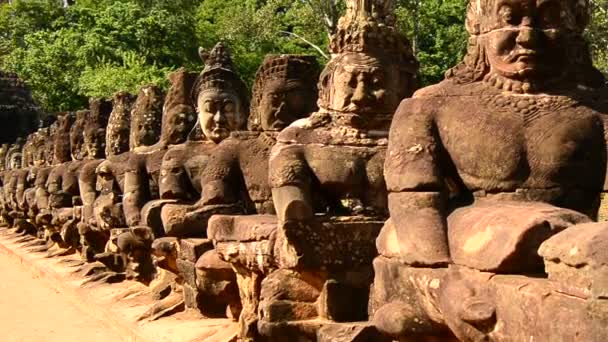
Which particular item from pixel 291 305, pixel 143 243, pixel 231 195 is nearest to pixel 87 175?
pixel 143 243

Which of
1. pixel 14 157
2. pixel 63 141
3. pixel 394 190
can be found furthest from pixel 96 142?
pixel 394 190

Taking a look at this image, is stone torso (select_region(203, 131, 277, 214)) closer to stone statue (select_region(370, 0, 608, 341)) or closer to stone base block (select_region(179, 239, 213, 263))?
stone base block (select_region(179, 239, 213, 263))

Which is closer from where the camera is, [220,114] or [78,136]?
[220,114]

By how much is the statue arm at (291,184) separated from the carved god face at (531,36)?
5.60ft

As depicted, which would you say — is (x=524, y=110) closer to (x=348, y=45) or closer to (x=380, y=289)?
(x=380, y=289)

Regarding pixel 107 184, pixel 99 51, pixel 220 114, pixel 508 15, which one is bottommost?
pixel 107 184

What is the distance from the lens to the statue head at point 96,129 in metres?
15.4

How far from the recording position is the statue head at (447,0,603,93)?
4809 mm

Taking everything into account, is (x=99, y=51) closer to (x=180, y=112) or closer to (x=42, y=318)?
(x=42, y=318)

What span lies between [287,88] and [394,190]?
286 centimetres

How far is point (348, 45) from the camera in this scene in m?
6.49

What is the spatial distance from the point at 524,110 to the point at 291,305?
7.06 ft

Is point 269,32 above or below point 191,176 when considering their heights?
above

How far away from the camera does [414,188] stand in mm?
4965
